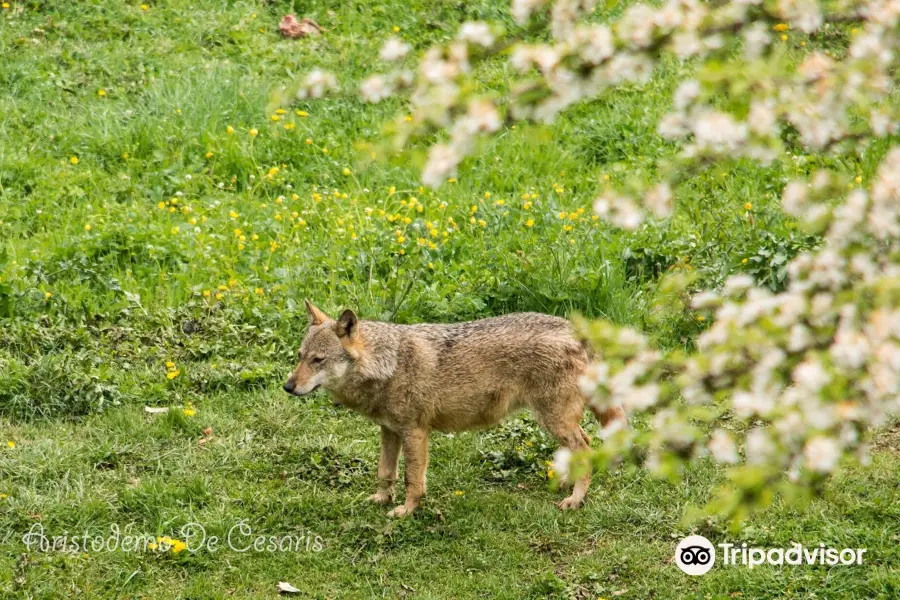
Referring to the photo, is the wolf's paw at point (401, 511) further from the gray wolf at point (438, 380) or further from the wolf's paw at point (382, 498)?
the wolf's paw at point (382, 498)

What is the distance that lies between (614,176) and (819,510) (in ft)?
14.7

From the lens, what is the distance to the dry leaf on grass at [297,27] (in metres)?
12.5

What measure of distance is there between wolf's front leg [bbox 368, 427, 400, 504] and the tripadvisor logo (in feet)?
5.79

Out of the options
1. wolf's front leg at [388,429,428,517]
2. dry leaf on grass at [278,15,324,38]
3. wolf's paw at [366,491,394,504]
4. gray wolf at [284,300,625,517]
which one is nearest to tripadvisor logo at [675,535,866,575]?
gray wolf at [284,300,625,517]

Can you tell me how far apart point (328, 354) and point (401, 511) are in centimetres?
102

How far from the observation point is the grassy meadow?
6148 millimetres

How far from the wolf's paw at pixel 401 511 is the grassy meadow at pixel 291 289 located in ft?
0.23

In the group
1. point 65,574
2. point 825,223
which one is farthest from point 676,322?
point 825,223

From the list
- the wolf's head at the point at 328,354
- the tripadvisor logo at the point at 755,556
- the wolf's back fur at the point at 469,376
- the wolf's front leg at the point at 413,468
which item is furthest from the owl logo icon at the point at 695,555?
the wolf's head at the point at 328,354

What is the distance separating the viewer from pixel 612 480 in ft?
23.0

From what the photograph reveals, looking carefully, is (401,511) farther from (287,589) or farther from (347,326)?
(347,326)

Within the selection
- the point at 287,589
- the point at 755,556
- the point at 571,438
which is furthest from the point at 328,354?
the point at 755,556

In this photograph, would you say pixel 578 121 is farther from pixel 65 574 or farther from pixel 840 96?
pixel 840 96

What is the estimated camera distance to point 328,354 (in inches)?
262
